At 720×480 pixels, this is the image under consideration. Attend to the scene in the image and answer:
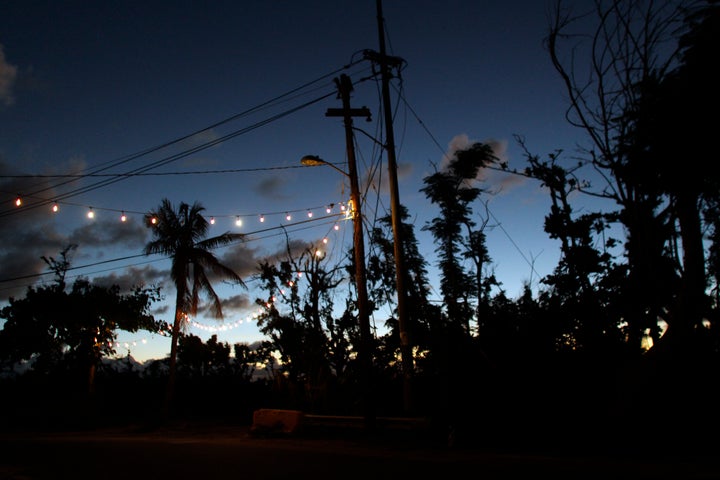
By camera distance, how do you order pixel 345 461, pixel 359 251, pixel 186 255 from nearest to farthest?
pixel 345 461 → pixel 359 251 → pixel 186 255

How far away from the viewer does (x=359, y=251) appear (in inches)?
482

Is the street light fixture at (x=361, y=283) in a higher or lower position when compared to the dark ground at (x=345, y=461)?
higher

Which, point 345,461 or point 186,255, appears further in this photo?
point 186,255

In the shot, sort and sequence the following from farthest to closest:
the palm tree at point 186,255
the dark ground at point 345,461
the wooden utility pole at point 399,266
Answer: the palm tree at point 186,255, the wooden utility pole at point 399,266, the dark ground at point 345,461

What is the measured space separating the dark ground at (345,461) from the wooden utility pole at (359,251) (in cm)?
88

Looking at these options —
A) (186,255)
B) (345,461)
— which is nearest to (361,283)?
(345,461)

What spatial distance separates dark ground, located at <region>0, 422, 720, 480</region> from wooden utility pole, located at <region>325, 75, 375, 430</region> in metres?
0.88

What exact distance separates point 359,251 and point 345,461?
16.9 feet

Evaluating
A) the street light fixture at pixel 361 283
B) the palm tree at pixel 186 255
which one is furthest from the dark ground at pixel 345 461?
the palm tree at pixel 186 255

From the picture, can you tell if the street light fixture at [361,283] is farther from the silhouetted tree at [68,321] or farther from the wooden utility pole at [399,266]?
the silhouetted tree at [68,321]

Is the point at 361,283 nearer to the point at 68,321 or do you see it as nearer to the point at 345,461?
the point at 345,461

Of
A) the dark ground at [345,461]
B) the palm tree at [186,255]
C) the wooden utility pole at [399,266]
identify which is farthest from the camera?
the palm tree at [186,255]

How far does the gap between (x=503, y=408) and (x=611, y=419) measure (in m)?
2.17

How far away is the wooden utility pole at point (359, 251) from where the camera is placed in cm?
1162
